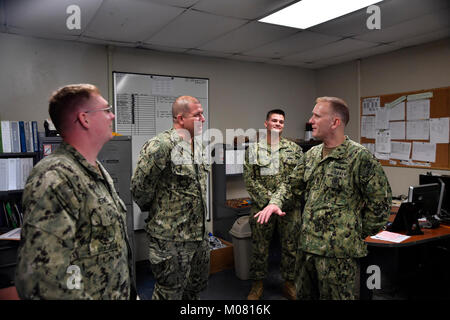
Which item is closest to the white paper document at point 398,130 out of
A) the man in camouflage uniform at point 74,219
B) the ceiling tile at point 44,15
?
the ceiling tile at point 44,15

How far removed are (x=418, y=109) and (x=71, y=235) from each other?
4.04 meters

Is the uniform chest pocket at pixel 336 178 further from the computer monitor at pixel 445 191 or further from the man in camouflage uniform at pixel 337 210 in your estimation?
the computer monitor at pixel 445 191

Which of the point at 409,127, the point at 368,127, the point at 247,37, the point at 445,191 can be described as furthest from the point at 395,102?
the point at 247,37

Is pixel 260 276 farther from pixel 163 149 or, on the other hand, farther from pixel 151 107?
pixel 151 107

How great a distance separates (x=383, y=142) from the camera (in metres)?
4.25

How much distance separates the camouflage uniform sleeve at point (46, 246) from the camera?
96 cm

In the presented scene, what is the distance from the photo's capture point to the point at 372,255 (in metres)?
2.79

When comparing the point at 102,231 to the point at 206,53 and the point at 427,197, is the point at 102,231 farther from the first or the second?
the point at 206,53

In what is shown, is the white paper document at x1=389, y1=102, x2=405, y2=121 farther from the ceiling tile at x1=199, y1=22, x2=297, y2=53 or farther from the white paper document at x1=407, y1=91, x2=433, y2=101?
the ceiling tile at x1=199, y1=22, x2=297, y2=53

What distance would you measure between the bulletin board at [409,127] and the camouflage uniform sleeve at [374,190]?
7.77 feet

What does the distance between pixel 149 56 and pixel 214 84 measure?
2.96ft

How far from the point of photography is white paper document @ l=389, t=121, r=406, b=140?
4.02 metres

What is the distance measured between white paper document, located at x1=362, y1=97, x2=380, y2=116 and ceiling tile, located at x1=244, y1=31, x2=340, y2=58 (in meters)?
1.21

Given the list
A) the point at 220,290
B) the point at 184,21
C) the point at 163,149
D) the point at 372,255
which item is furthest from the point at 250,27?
the point at 220,290
